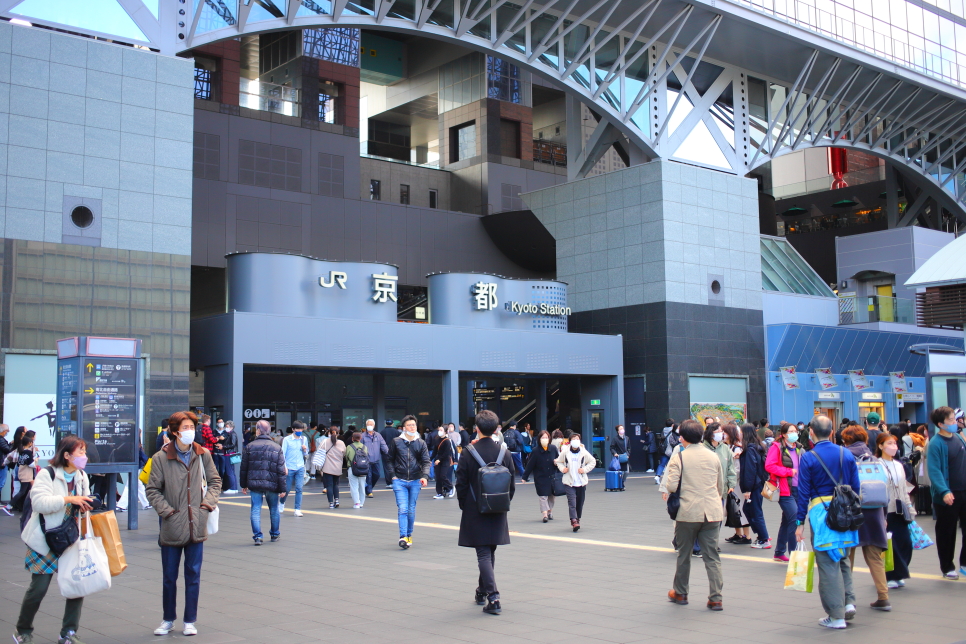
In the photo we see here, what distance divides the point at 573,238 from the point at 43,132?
679 inches

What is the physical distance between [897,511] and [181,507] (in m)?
6.08

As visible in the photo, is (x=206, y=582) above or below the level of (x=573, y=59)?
below

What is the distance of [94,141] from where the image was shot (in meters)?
20.4

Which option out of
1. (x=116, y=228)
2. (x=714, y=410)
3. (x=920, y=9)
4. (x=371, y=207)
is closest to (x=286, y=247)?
(x=371, y=207)

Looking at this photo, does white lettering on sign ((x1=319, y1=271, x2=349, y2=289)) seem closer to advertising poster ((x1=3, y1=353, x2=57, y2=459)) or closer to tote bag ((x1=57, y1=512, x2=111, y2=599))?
advertising poster ((x1=3, y1=353, x2=57, y2=459))

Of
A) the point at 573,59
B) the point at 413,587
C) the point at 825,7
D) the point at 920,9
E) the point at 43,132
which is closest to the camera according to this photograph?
the point at 413,587

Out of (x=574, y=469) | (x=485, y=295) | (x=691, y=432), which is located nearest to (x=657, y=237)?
(x=485, y=295)

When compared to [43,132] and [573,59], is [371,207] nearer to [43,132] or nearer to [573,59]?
[573,59]

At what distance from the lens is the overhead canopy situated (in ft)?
67.7

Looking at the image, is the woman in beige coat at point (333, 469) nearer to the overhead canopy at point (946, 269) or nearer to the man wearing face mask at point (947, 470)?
the man wearing face mask at point (947, 470)

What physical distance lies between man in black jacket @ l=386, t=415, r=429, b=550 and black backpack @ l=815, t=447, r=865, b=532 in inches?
232

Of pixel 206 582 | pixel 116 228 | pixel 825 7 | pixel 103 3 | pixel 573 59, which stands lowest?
pixel 206 582

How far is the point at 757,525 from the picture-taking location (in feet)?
37.2

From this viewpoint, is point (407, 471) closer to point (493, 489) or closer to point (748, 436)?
point (748, 436)
